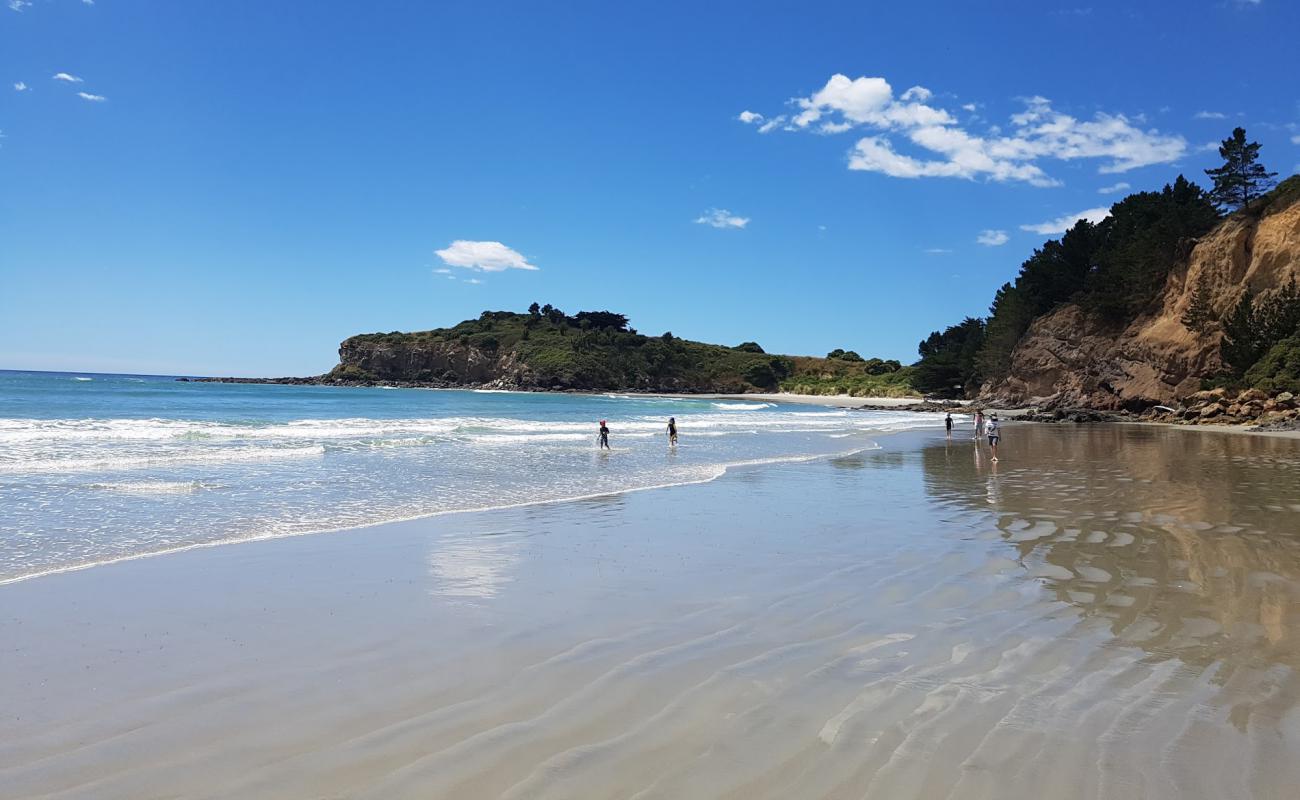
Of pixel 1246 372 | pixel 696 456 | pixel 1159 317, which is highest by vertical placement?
pixel 1159 317

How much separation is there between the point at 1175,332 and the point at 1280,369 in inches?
463

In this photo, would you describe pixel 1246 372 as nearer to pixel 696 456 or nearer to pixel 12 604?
pixel 696 456

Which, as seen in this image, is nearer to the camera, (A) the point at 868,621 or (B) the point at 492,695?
(B) the point at 492,695

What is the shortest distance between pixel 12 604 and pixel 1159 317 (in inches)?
2342

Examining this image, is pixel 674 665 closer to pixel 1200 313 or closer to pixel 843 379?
pixel 1200 313

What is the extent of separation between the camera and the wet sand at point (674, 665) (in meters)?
3.93

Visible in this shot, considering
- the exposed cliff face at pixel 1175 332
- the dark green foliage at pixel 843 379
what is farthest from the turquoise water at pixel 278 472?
the dark green foliage at pixel 843 379

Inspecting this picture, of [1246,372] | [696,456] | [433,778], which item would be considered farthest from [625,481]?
[1246,372]

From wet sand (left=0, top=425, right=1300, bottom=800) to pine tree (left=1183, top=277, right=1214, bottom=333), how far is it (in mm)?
41799

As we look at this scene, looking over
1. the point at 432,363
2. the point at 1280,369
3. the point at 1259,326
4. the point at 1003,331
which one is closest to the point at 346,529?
the point at 1280,369

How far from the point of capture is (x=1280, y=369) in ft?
122

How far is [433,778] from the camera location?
3850mm

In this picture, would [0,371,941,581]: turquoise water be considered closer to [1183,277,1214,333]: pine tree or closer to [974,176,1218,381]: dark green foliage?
[1183,277,1214,333]: pine tree

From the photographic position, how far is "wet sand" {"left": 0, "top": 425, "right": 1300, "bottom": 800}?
3.93 meters
